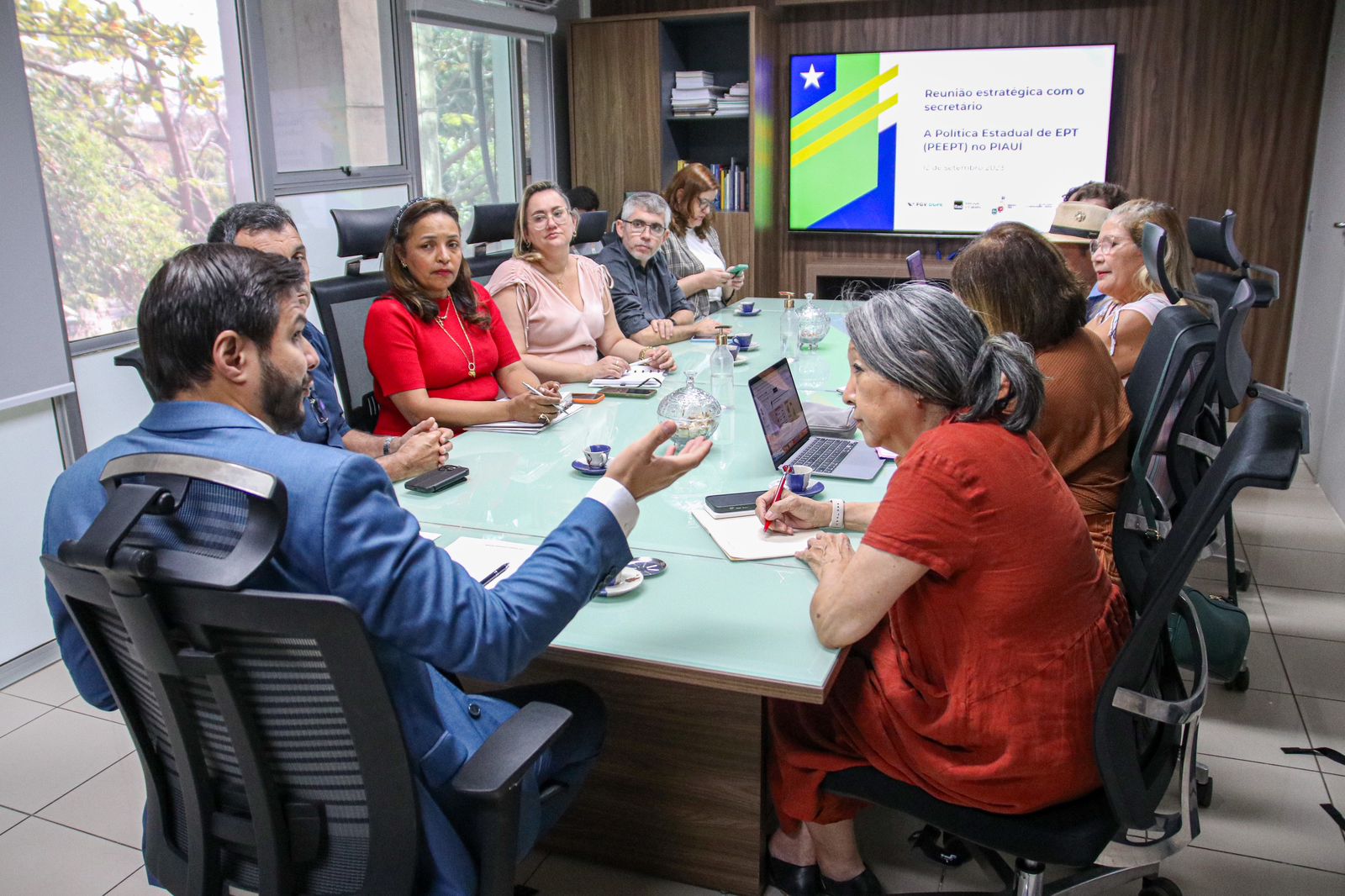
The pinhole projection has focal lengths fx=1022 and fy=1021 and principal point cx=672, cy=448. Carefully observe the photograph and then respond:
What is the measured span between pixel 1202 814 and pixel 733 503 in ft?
4.21

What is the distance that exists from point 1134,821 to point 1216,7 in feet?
16.7

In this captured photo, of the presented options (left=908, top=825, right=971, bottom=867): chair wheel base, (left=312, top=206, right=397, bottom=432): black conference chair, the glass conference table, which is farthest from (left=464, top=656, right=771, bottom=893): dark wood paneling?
(left=312, top=206, right=397, bottom=432): black conference chair

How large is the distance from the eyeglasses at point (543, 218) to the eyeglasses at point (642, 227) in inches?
20.9

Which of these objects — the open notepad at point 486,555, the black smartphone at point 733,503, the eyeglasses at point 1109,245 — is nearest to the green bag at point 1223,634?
the black smartphone at point 733,503

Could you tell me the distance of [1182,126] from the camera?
5.41m

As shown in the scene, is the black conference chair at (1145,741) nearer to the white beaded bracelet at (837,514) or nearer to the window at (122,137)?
the white beaded bracelet at (837,514)

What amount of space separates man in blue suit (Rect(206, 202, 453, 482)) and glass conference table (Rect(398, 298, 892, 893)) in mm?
89

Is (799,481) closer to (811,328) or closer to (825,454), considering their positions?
(825,454)

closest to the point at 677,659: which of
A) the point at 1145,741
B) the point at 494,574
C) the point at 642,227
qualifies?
the point at 494,574

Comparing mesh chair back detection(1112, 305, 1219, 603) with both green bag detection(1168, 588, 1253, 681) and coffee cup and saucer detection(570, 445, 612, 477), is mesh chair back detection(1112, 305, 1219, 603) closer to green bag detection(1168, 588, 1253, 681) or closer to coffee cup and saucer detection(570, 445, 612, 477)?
green bag detection(1168, 588, 1253, 681)

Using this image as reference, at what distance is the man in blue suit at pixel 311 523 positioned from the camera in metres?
1.15

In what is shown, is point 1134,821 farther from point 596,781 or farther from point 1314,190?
point 1314,190

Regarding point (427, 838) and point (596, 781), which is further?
point (596, 781)

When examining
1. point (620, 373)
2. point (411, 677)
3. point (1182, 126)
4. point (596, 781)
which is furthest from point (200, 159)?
point (1182, 126)
